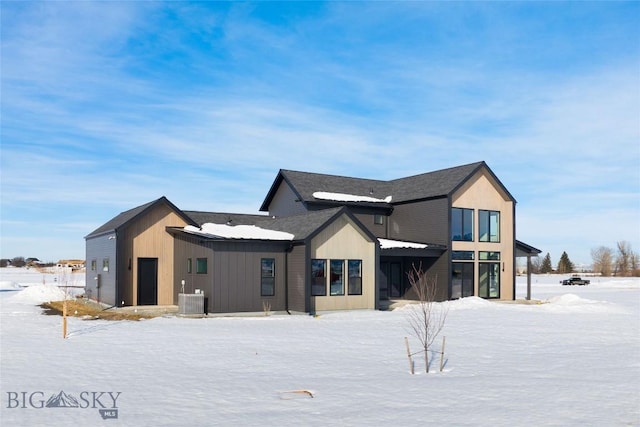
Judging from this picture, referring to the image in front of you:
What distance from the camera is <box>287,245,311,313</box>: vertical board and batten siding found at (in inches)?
1038

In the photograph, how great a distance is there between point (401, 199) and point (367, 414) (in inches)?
1067

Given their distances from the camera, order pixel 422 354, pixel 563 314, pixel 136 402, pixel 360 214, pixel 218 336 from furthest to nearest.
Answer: pixel 360 214
pixel 563 314
pixel 218 336
pixel 422 354
pixel 136 402

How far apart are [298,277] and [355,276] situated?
9.49 ft

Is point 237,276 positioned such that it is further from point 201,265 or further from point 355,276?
point 355,276

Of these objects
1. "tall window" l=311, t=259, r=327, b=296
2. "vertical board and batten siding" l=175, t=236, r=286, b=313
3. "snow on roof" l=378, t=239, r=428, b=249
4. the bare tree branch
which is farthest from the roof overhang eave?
"vertical board and batten siding" l=175, t=236, r=286, b=313

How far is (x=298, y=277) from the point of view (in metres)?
26.8

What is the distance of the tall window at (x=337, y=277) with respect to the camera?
2742cm

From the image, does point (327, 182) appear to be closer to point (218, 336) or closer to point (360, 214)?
point (360, 214)

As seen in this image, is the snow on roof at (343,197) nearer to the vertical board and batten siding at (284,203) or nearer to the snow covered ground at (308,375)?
the vertical board and batten siding at (284,203)

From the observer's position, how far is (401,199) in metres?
36.2

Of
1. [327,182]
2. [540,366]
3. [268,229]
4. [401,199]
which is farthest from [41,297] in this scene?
[540,366]

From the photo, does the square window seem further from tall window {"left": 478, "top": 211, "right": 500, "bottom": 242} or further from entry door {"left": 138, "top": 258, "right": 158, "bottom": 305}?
entry door {"left": 138, "top": 258, "right": 158, "bottom": 305}

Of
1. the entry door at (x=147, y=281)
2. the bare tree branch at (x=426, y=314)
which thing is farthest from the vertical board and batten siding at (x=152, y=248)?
the bare tree branch at (x=426, y=314)

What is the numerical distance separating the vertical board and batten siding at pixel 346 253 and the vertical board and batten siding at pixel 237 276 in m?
1.69
